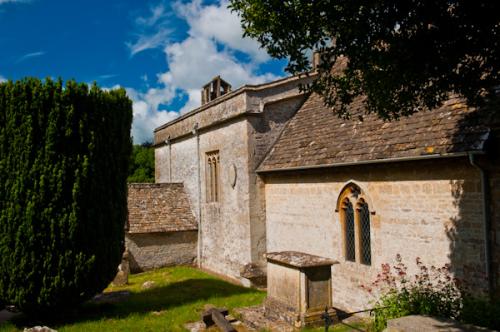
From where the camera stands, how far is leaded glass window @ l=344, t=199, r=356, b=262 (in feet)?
36.1

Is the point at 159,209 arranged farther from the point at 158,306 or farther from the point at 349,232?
the point at 349,232

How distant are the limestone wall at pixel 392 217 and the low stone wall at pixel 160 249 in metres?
5.54

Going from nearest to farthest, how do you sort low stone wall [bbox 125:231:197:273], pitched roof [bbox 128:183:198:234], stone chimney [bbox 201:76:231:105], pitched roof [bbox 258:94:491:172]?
pitched roof [bbox 258:94:491:172], low stone wall [bbox 125:231:197:273], pitched roof [bbox 128:183:198:234], stone chimney [bbox 201:76:231:105]

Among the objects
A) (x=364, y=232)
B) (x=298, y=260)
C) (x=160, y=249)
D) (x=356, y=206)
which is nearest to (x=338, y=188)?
(x=356, y=206)

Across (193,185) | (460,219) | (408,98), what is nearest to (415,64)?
(408,98)

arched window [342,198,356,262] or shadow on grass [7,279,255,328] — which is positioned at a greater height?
arched window [342,198,356,262]

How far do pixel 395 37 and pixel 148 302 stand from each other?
32.1 feet

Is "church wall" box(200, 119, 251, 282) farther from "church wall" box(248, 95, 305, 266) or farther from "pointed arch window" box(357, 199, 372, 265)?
"pointed arch window" box(357, 199, 372, 265)

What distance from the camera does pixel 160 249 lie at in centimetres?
1769

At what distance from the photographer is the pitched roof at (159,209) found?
17.7 meters

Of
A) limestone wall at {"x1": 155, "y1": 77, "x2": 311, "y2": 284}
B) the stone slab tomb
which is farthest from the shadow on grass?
the stone slab tomb

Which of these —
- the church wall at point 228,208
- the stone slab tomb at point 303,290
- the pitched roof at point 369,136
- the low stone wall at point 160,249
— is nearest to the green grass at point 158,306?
the church wall at point 228,208

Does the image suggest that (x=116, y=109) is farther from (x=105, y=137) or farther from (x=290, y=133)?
(x=290, y=133)

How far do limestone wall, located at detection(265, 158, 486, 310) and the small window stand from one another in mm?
3804
